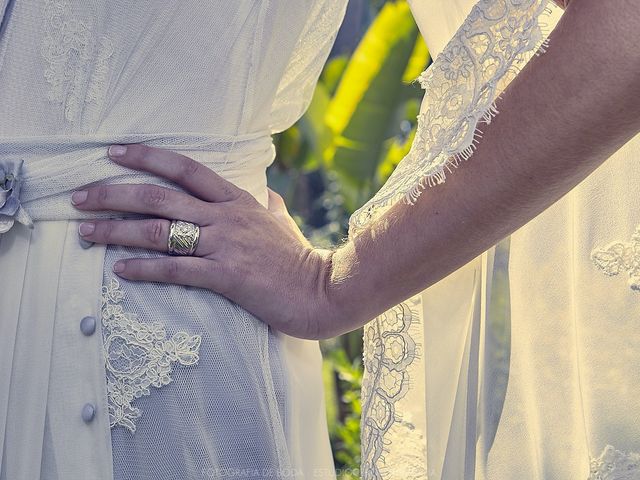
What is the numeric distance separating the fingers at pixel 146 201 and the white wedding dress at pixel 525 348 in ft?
0.63

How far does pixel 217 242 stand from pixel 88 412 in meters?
0.24

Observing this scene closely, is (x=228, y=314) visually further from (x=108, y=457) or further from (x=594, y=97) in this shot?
(x=594, y=97)

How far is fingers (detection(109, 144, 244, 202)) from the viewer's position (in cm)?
96

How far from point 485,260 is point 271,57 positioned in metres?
0.38

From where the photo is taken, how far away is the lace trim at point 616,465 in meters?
1.02

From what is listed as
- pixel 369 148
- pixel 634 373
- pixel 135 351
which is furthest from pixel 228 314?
pixel 369 148

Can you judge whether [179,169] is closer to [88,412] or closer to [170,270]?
[170,270]

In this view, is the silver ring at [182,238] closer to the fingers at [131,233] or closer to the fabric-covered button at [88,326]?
the fingers at [131,233]

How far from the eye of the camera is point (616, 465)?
102 centimetres

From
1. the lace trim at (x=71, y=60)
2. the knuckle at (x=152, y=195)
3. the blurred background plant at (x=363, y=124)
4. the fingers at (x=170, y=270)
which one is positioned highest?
the blurred background plant at (x=363, y=124)

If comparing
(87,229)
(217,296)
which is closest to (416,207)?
(217,296)

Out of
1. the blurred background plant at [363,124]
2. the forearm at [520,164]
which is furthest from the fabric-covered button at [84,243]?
the blurred background plant at [363,124]

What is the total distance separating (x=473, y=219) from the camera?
0.91 metres

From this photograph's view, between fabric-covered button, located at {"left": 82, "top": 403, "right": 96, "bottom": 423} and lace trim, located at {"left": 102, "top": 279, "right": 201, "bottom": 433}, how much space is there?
17mm
